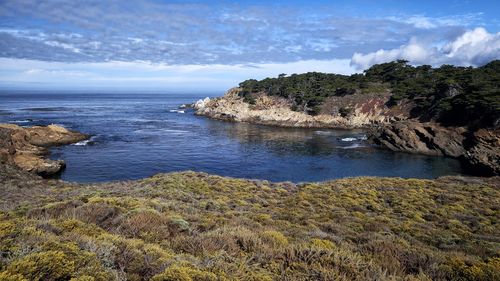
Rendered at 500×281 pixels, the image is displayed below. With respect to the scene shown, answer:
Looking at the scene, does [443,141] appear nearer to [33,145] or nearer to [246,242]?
[246,242]

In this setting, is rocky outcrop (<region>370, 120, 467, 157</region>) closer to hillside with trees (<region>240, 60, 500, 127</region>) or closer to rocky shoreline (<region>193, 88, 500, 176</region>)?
rocky shoreline (<region>193, 88, 500, 176</region>)

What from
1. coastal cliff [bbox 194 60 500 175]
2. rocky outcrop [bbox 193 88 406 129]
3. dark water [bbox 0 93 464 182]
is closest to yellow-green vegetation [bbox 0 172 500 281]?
dark water [bbox 0 93 464 182]

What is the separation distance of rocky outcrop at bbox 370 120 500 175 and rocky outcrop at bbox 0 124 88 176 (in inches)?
1993

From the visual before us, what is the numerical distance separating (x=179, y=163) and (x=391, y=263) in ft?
138

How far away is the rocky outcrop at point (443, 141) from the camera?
4696 centimetres

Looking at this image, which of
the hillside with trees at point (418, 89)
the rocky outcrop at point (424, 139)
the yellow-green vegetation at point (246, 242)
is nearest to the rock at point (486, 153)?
the rocky outcrop at point (424, 139)

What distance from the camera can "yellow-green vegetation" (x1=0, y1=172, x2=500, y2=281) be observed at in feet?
19.8

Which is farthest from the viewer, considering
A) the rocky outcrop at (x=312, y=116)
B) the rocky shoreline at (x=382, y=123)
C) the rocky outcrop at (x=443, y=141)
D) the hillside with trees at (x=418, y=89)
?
the rocky outcrop at (x=312, y=116)

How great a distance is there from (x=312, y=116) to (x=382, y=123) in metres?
17.3

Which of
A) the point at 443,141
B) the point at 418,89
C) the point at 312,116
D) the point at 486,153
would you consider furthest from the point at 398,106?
the point at 486,153

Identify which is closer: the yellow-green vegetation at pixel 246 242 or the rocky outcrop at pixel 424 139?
the yellow-green vegetation at pixel 246 242

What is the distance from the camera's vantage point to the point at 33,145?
5472 centimetres

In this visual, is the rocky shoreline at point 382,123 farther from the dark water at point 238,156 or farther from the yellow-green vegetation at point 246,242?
the yellow-green vegetation at point 246,242

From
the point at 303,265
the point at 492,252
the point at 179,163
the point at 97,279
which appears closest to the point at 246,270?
the point at 303,265
